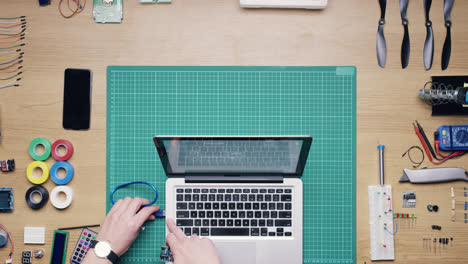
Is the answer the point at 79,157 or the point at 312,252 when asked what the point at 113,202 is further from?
the point at 312,252

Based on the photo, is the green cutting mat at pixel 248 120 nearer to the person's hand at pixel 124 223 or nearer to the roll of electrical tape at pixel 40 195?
the person's hand at pixel 124 223

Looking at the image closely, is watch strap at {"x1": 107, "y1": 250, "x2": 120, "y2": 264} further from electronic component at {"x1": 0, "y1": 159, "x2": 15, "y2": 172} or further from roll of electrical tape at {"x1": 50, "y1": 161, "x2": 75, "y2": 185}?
electronic component at {"x1": 0, "y1": 159, "x2": 15, "y2": 172}

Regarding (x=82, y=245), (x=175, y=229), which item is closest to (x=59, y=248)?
(x=82, y=245)

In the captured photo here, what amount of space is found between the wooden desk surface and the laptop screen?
1.13ft

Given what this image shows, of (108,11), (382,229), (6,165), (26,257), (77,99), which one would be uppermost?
(108,11)

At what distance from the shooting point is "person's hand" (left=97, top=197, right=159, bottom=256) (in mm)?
1058

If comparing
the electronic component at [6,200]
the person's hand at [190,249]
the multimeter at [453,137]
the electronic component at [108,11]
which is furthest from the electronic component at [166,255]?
the multimeter at [453,137]

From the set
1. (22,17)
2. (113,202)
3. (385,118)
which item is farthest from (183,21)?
(385,118)

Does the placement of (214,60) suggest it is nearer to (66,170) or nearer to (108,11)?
(108,11)

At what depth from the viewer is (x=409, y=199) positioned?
1157 mm

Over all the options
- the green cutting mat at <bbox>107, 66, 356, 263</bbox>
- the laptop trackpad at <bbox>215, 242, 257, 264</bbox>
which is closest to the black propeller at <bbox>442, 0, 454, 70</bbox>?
the green cutting mat at <bbox>107, 66, 356, 263</bbox>

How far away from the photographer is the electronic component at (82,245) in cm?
115

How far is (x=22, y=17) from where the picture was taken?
1195 millimetres

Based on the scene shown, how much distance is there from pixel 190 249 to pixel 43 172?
0.66 meters
